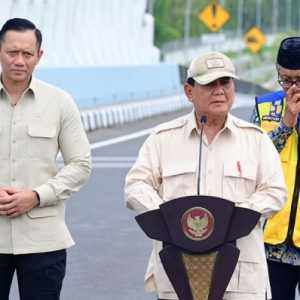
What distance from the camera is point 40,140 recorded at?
218 inches

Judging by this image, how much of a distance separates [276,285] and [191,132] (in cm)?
99

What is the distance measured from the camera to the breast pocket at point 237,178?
491 centimetres

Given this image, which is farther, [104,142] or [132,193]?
[104,142]

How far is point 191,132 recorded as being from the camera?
4.96 m

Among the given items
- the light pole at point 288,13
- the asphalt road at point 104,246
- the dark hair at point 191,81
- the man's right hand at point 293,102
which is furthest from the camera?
the light pole at point 288,13

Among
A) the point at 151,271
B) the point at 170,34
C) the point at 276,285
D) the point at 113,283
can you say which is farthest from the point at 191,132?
the point at 170,34

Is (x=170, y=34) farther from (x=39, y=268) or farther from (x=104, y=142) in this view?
(x=39, y=268)

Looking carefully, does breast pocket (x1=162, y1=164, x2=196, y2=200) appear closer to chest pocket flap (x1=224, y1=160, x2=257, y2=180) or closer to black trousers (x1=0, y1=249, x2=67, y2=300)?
chest pocket flap (x1=224, y1=160, x2=257, y2=180)

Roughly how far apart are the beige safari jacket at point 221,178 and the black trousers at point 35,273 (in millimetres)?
718

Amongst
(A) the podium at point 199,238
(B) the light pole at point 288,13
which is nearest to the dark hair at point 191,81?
(A) the podium at point 199,238

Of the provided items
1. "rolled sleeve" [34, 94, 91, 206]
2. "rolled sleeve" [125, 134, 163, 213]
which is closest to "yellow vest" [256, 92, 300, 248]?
"rolled sleeve" [125, 134, 163, 213]

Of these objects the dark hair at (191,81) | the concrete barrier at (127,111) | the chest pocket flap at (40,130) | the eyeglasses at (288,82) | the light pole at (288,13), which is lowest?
the light pole at (288,13)

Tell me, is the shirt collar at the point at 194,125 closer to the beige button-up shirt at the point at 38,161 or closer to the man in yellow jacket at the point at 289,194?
the man in yellow jacket at the point at 289,194

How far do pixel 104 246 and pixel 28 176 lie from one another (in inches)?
228
